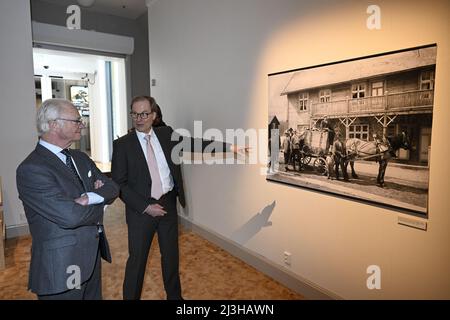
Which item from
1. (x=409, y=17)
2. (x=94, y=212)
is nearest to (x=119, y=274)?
(x=94, y=212)

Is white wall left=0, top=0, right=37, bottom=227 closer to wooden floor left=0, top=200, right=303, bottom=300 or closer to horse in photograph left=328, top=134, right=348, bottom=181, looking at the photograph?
wooden floor left=0, top=200, right=303, bottom=300

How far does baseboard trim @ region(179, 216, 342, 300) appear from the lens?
8.69 feet

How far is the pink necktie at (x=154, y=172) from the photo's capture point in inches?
94.6

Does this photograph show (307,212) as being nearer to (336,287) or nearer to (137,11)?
(336,287)

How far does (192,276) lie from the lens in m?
3.21

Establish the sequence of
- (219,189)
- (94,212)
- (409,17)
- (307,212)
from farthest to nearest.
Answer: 1. (219,189)
2. (307,212)
3. (409,17)
4. (94,212)

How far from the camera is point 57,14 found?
18.5 ft

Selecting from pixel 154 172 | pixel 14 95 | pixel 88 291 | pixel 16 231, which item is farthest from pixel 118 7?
pixel 88 291

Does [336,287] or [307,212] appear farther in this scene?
[307,212]

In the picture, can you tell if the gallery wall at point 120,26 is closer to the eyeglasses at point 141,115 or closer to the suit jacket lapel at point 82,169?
the eyeglasses at point 141,115

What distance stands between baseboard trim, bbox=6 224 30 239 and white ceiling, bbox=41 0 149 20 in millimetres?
3980

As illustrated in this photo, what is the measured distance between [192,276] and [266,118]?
5.89 ft

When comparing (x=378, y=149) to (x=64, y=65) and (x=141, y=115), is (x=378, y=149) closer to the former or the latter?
(x=141, y=115)

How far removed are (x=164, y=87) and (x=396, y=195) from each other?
3.79m
